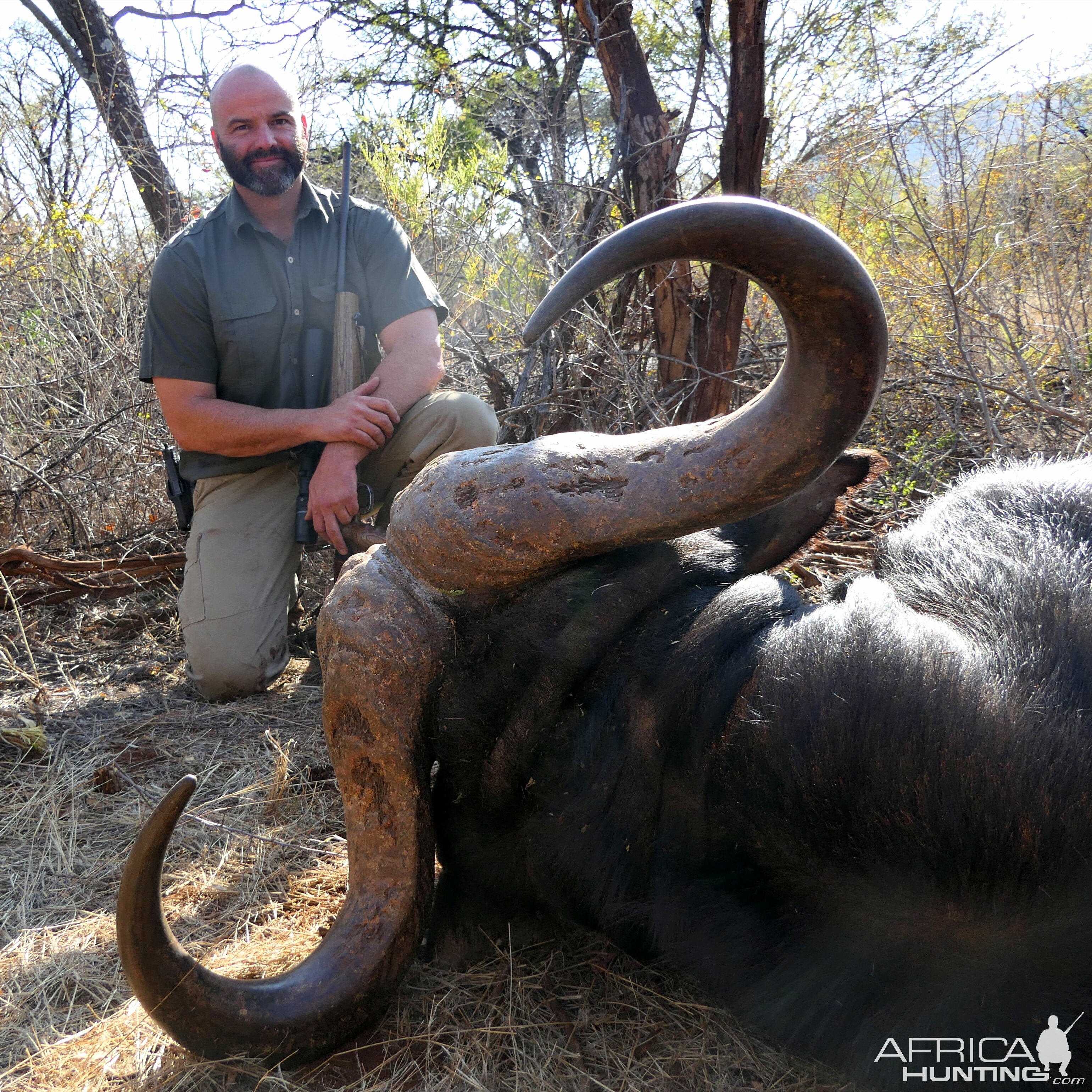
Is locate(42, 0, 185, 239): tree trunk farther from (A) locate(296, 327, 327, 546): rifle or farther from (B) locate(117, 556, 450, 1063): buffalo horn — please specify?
(B) locate(117, 556, 450, 1063): buffalo horn

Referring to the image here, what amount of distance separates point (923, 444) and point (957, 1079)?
3.84 m

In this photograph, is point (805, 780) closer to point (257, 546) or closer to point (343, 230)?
point (257, 546)

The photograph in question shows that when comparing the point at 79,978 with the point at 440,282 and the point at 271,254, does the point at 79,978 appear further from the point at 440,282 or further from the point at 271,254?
the point at 440,282

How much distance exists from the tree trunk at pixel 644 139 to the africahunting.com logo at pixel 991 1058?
3.62 meters

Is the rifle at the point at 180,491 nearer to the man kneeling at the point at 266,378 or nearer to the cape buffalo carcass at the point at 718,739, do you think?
the man kneeling at the point at 266,378

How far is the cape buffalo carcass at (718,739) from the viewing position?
55.9 inches

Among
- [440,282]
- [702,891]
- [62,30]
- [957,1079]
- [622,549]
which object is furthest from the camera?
[62,30]

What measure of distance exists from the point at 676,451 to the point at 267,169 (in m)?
3.82

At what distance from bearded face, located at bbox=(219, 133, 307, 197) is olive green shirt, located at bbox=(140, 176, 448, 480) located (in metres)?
0.10

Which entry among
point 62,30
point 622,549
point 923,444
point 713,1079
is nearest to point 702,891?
point 713,1079

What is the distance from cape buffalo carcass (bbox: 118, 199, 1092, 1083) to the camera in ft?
4.66

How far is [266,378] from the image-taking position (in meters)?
4.54

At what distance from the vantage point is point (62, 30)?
1022 centimetres

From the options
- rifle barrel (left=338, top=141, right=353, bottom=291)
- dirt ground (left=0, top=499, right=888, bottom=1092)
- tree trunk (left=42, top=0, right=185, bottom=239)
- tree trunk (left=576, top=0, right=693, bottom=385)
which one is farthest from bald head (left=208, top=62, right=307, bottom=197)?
tree trunk (left=42, top=0, right=185, bottom=239)
